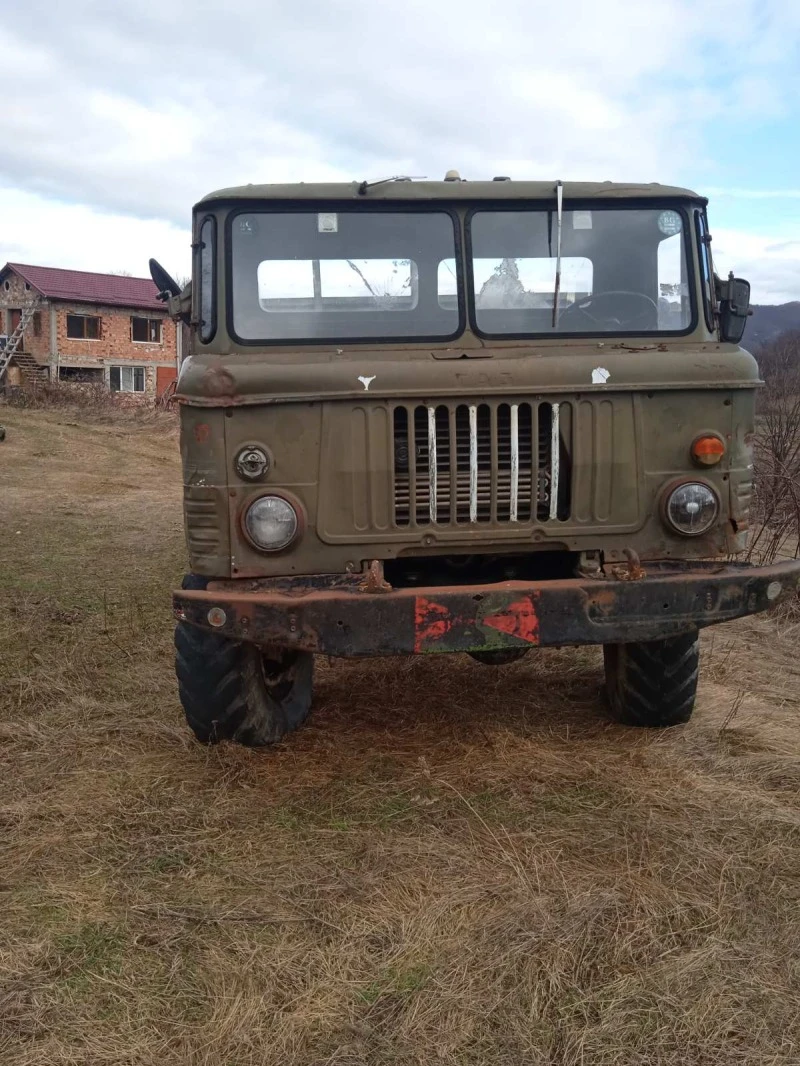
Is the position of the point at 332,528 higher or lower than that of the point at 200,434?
lower

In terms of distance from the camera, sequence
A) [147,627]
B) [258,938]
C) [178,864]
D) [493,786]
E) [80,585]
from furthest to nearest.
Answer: [80,585] → [147,627] → [493,786] → [178,864] → [258,938]

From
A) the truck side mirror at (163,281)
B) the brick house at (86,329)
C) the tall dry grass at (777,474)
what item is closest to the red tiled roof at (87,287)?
the brick house at (86,329)

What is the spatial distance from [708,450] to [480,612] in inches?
46.0

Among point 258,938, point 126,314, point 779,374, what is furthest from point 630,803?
point 126,314

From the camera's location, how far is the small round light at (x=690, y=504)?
12.6 feet

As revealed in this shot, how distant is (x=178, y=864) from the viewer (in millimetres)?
3395

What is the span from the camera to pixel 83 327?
37812 mm

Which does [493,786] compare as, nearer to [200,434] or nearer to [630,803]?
[630,803]

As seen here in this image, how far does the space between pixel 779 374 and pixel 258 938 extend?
1065cm

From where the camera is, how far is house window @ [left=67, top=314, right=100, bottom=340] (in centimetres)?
3744

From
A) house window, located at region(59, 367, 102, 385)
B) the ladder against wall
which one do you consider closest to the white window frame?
house window, located at region(59, 367, 102, 385)

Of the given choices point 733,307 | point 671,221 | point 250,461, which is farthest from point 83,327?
point 733,307

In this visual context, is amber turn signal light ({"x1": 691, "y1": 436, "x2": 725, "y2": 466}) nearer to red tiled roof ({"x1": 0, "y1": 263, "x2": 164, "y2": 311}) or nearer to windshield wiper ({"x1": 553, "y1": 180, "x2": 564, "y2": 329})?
windshield wiper ({"x1": 553, "y1": 180, "x2": 564, "y2": 329})

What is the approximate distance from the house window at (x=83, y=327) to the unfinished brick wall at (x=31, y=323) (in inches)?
34.2
